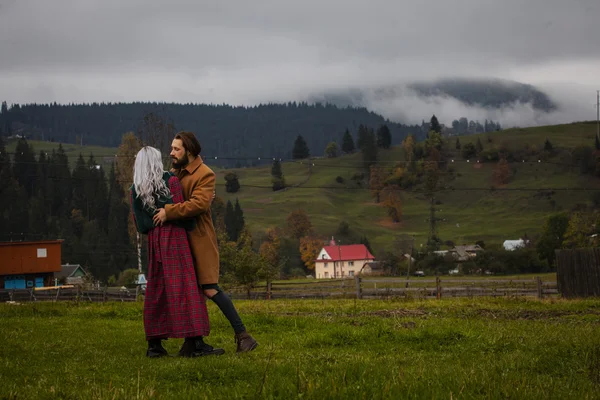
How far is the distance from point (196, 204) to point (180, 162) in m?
0.70

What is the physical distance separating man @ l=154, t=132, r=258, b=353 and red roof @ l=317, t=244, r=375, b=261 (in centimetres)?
12123

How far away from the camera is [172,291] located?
24.5ft

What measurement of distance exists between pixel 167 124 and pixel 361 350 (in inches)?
2082

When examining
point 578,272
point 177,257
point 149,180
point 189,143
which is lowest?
point 578,272

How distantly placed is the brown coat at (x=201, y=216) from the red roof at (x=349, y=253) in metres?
121

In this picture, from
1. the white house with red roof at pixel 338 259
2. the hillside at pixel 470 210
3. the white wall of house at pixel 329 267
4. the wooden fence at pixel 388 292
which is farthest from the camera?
the hillside at pixel 470 210

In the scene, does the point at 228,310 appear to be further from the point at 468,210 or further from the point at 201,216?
the point at 468,210

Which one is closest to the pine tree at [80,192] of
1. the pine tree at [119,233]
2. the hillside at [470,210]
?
the pine tree at [119,233]

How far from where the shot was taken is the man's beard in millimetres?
8008

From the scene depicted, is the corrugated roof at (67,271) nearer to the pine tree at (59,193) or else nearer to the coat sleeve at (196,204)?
the pine tree at (59,193)

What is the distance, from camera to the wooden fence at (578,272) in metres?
Answer: 24.8

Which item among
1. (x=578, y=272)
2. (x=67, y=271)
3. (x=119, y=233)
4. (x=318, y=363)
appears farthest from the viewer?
(x=119, y=233)

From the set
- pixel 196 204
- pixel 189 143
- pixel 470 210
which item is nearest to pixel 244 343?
pixel 196 204

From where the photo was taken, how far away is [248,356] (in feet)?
23.2
